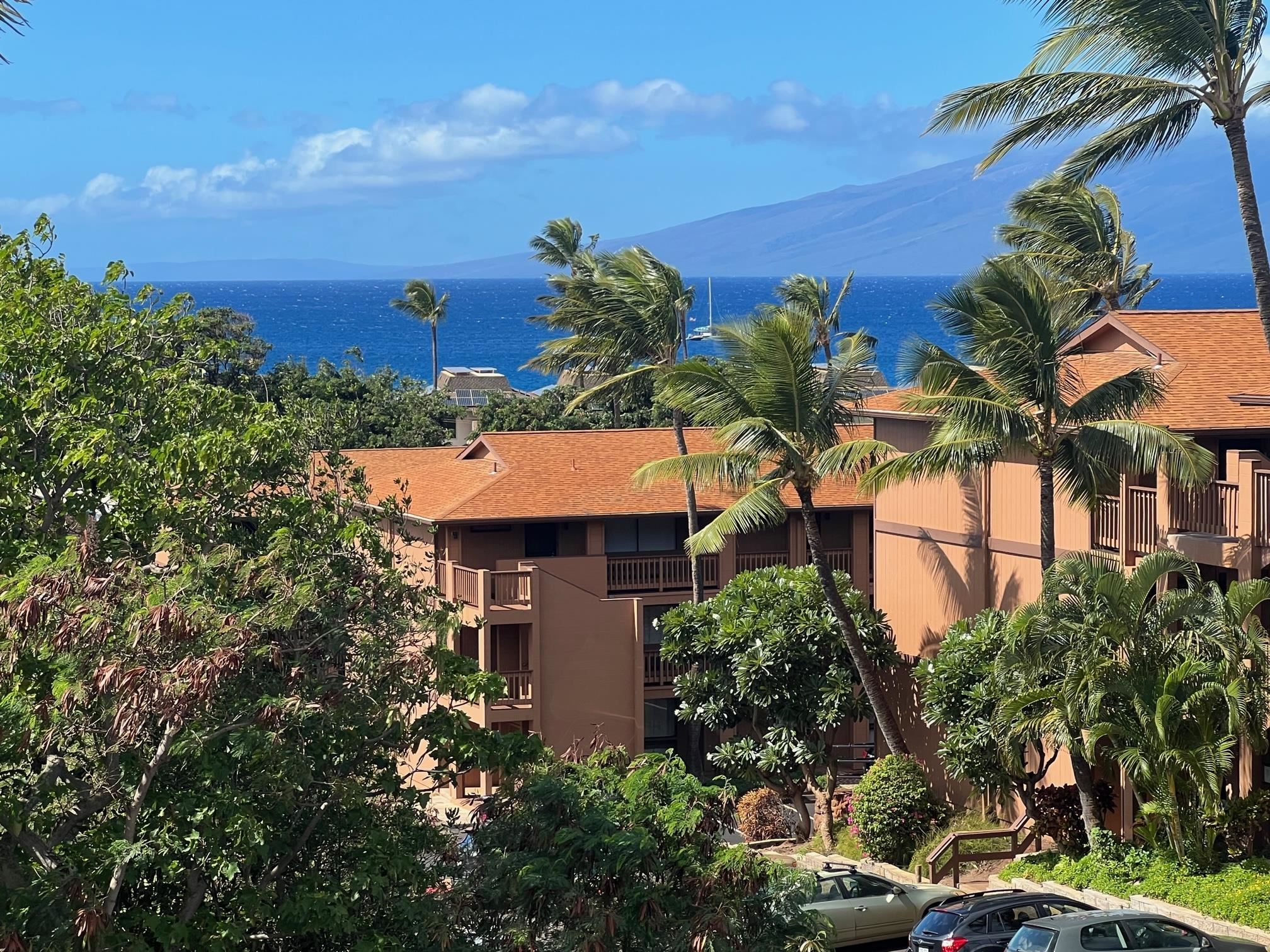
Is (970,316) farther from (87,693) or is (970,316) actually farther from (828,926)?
(87,693)

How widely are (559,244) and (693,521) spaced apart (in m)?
23.2

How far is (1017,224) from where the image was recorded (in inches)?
1777

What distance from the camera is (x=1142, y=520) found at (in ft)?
95.7

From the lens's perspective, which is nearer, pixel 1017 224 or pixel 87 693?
pixel 87 693

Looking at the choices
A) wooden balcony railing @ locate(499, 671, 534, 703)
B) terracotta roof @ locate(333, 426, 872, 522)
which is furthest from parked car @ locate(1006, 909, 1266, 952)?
wooden balcony railing @ locate(499, 671, 534, 703)

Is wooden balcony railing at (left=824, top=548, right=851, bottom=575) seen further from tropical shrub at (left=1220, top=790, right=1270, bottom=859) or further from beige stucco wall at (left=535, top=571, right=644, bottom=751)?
tropical shrub at (left=1220, top=790, right=1270, bottom=859)

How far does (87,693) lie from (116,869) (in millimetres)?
1999

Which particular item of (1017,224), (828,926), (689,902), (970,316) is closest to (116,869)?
(689,902)

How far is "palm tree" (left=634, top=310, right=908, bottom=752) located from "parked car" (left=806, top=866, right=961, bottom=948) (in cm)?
716

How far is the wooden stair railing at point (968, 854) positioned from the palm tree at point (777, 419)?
2.96 m

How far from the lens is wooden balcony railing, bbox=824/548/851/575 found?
4184 centimetres

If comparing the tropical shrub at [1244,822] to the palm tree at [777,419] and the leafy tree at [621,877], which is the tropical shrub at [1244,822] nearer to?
the palm tree at [777,419]

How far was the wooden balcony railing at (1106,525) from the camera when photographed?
29.9m

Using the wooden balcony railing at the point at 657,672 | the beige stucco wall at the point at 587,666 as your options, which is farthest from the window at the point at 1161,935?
the wooden balcony railing at the point at 657,672
